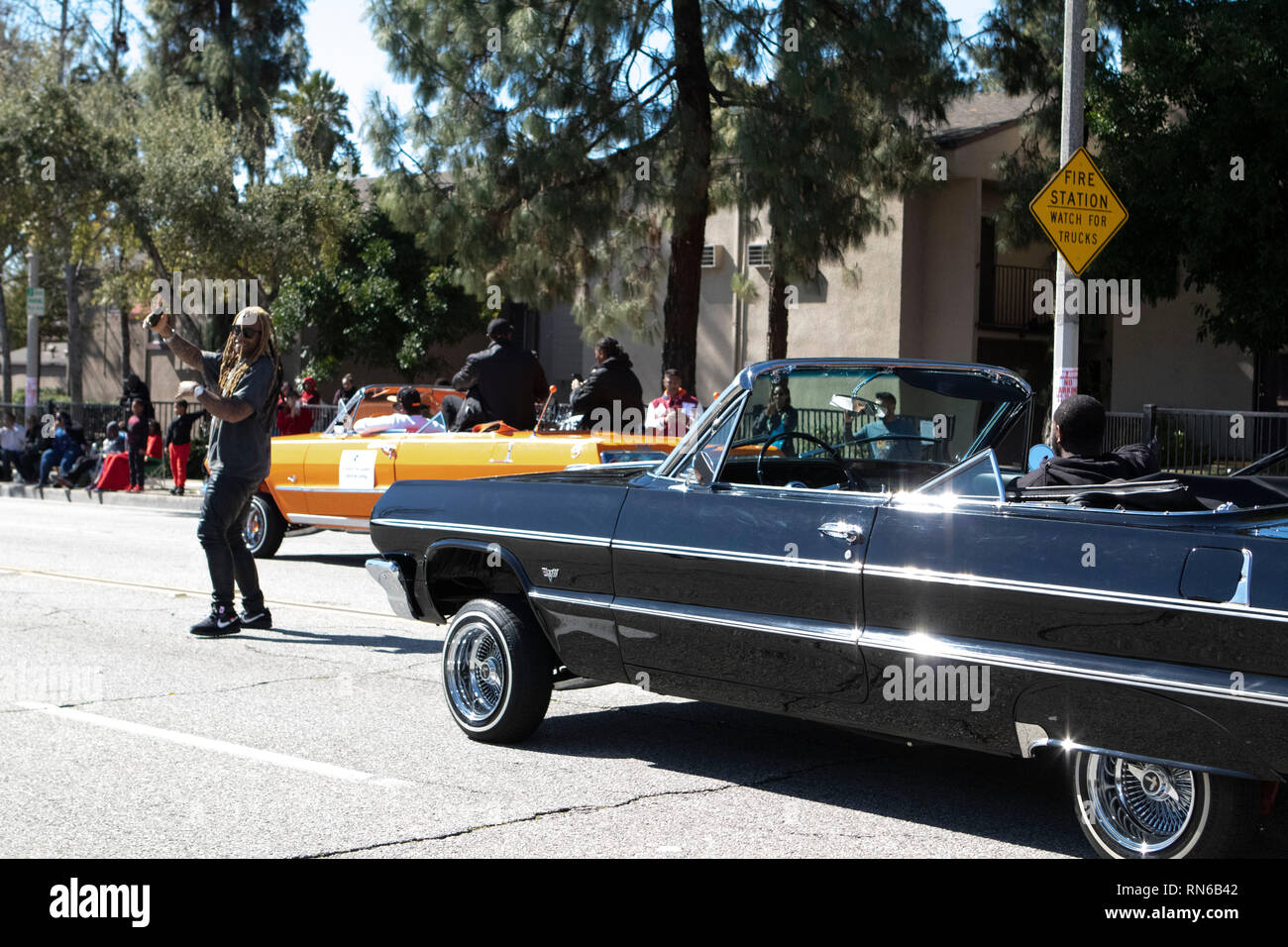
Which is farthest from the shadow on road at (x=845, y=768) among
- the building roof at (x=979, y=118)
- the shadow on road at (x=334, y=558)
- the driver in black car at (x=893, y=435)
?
the building roof at (x=979, y=118)

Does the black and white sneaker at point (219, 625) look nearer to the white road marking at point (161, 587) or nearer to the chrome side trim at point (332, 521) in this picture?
the white road marking at point (161, 587)

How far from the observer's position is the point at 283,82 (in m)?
36.1

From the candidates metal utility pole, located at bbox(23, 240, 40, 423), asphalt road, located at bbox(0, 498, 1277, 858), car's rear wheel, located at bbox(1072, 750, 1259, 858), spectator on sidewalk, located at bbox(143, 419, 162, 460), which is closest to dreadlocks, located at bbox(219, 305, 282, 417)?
asphalt road, located at bbox(0, 498, 1277, 858)

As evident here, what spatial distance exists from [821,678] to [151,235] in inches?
923

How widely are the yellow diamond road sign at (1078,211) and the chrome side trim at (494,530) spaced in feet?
21.0

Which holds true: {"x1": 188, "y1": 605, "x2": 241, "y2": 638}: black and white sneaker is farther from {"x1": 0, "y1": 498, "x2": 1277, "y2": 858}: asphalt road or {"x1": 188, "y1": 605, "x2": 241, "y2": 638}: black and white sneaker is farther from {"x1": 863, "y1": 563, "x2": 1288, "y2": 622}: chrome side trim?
{"x1": 863, "y1": 563, "x2": 1288, "y2": 622}: chrome side trim

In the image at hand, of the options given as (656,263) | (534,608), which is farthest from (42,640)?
(656,263)

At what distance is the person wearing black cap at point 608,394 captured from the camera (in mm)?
12398

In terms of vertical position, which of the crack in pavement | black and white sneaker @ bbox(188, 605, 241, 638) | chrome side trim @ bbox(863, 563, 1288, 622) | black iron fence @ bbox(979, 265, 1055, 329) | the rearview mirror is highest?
black iron fence @ bbox(979, 265, 1055, 329)

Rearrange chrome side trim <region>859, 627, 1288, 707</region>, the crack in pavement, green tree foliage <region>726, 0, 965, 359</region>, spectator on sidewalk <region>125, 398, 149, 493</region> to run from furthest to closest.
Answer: spectator on sidewalk <region>125, 398, 149, 493</region> < green tree foliage <region>726, 0, 965, 359</region> < the crack in pavement < chrome side trim <region>859, 627, 1288, 707</region>

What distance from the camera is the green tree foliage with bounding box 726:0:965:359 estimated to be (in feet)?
54.3

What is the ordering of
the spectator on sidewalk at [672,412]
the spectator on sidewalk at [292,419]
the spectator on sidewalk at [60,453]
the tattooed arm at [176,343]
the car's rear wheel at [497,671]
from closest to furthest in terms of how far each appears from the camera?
the car's rear wheel at [497,671]
the tattooed arm at [176,343]
the spectator on sidewalk at [672,412]
the spectator on sidewalk at [292,419]
the spectator on sidewalk at [60,453]

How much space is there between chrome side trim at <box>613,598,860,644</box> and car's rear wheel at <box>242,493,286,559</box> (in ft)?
26.7
